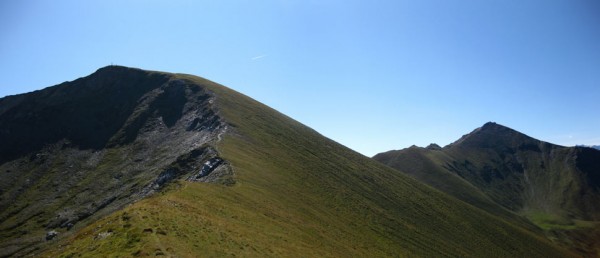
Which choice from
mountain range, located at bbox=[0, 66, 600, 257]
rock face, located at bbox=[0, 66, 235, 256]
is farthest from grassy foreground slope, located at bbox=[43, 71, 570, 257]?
rock face, located at bbox=[0, 66, 235, 256]

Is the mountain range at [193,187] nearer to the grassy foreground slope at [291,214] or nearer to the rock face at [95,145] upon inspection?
the grassy foreground slope at [291,214]

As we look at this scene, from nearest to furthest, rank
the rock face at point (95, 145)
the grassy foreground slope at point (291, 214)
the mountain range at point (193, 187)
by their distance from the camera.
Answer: the grassy foreground slope at point (291, 214) < the mountain range at point (193, 187) < the rock face at point (95, 145)

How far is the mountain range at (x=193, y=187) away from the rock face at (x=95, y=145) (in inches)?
20.0

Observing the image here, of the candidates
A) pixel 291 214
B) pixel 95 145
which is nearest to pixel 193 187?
pixel 291 214

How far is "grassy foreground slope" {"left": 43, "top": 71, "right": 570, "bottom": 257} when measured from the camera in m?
34.1

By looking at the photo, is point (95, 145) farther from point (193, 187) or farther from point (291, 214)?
point (291, 214)

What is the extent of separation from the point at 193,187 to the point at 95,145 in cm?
8798

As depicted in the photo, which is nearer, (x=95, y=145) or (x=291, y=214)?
(x=291, y=214)

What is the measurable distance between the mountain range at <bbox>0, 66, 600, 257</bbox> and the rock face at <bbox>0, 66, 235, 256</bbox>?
1.67 ft

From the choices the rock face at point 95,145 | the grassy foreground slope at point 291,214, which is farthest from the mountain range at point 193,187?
the rock face at point 95,145

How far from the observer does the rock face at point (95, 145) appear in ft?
267

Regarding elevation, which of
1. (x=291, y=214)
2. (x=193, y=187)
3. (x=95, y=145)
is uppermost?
(x=193, y=187)

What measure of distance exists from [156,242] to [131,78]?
14873 cm

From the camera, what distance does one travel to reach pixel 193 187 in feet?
174
